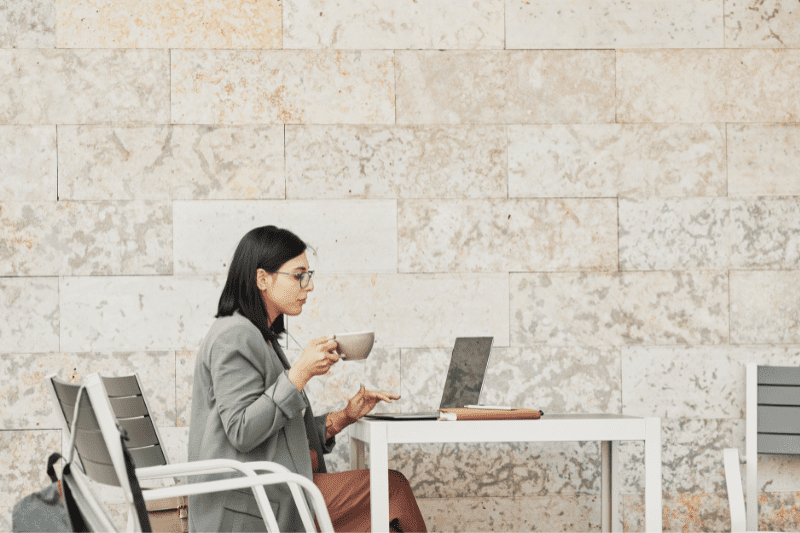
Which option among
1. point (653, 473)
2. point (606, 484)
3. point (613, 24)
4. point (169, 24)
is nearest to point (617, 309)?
point (606, 484)

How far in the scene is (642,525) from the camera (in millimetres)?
3406

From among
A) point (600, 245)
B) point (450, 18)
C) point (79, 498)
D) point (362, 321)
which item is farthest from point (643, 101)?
point (79, 498)

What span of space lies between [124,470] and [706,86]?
302 centimetres

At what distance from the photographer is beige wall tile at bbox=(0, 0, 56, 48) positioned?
3340 millimetres

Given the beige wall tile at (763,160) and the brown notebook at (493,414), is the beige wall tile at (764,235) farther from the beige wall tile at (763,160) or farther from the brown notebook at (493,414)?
the brown notebook at (493,414)

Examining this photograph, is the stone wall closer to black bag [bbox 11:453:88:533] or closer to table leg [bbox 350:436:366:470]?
table leg [bbox 350:436:366:470]

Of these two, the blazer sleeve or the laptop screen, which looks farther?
the laptop screen

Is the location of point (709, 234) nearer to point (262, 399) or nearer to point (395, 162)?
point (395, 162)

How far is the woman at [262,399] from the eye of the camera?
6.91 feet

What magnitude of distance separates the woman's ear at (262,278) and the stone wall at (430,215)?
992mm

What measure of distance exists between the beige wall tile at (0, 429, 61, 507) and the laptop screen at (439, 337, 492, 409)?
1.75 metres

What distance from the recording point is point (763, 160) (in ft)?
11.3

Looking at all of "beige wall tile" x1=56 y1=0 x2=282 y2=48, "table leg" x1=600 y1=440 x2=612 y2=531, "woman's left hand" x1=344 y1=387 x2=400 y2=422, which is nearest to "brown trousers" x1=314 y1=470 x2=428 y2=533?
"woman's left hand" x1=344 y1=387 x2=400 y2=422

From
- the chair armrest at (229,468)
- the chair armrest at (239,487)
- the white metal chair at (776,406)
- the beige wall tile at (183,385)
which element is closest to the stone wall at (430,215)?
the beige wall tile at (183,385)
